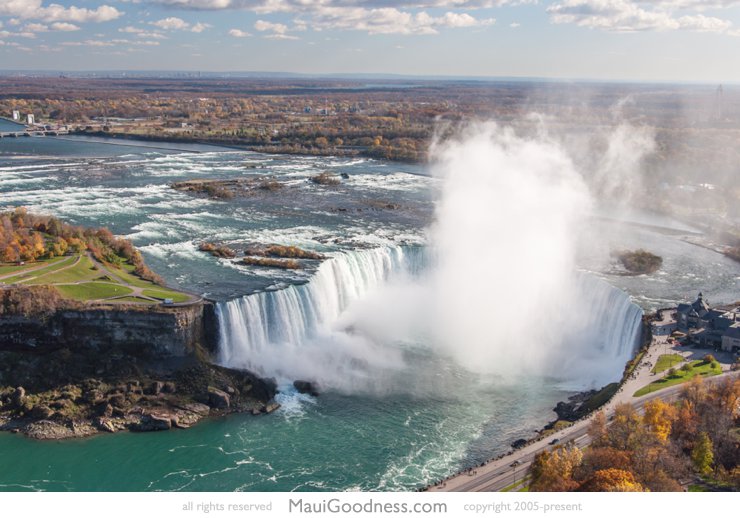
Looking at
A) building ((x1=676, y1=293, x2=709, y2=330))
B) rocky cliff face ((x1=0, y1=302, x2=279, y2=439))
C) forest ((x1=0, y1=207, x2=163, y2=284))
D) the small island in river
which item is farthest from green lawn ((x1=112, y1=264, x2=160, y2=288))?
the small island in river

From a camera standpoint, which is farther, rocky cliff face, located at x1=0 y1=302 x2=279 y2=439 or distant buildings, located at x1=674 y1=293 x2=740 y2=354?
distant buildings, located at x1=674 y1=293 x2=740 y2=354

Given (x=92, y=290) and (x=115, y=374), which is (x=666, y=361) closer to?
(x=115, y=374)

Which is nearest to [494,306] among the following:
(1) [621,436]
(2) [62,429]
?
(1) [621,436]

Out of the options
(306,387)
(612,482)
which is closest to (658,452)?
(612,482)

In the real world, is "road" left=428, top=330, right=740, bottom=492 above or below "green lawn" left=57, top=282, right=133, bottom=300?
below

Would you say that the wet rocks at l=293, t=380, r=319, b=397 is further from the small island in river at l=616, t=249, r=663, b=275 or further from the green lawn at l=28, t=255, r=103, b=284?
the small island in river at l=616, t=249, r=663, b=275
